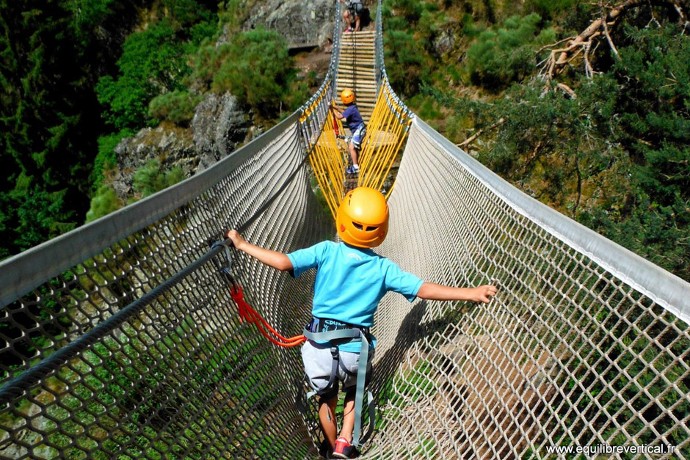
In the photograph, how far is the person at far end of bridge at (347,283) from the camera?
168 cm

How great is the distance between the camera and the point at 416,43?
37.0 feet

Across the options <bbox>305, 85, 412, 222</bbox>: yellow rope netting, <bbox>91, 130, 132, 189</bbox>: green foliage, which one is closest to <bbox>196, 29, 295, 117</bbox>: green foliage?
<bbox>91, 130, 132, 189</bbox>: green foliage

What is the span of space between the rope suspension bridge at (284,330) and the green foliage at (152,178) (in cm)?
1154

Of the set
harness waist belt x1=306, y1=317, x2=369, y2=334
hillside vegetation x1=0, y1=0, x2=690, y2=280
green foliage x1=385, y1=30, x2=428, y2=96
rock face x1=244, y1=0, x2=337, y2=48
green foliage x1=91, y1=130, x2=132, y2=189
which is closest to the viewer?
harness waist belt x1=306, y1=317, x2=369, y2=334

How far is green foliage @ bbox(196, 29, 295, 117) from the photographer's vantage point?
12.8m

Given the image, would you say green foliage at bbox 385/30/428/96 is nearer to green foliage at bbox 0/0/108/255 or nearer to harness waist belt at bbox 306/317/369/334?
harness waist belt at bbox 306/317/369/334

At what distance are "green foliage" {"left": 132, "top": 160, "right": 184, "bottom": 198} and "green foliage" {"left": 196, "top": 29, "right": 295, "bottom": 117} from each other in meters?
2.70

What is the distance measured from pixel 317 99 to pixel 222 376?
383cm

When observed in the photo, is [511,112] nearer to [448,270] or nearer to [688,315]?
[448,270]

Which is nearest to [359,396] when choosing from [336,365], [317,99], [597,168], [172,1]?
[336,365]

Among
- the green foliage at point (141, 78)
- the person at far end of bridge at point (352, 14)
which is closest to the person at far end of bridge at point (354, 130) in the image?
the person at far end of bridge at point (352, 14)

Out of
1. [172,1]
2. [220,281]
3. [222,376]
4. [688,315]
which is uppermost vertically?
[688,315]

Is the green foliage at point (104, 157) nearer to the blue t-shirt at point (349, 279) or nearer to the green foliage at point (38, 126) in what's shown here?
the green foliage at point (38, 126)

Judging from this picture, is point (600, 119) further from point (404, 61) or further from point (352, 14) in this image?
point (352, 14)
